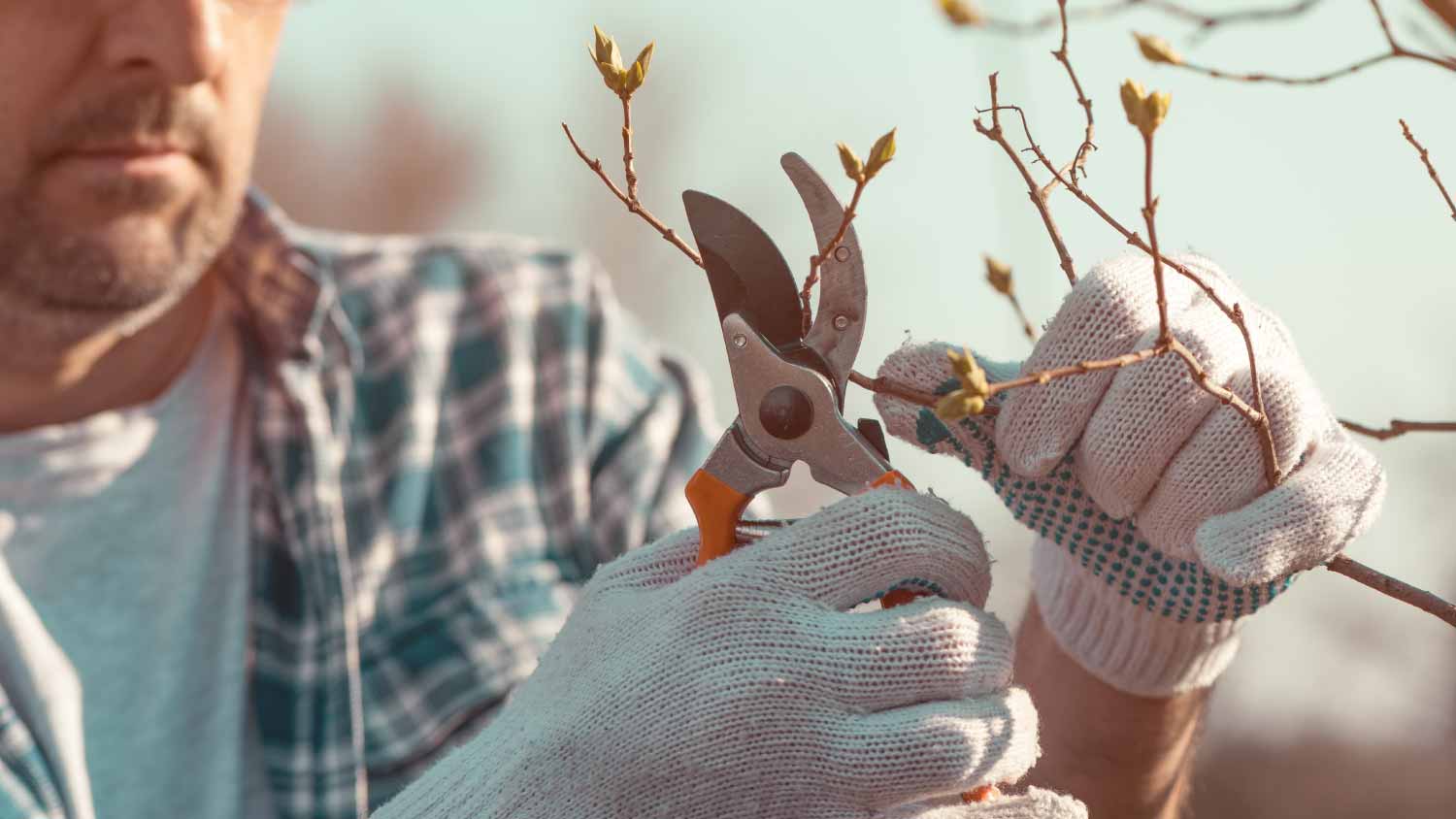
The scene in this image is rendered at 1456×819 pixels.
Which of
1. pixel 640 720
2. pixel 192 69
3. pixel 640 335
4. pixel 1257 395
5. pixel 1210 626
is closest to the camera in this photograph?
pixel 1257 395

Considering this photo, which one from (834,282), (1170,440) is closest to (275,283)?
(834,282)

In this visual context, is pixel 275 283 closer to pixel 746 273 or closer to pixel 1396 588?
pixel 746 273

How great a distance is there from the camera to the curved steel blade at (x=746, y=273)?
140 centimetres

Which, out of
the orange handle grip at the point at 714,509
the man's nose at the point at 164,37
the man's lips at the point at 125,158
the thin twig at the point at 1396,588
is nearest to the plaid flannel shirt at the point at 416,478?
the man's lips at the point at 125,158

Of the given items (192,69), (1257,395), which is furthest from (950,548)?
(192,69)

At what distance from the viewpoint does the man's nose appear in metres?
2.39

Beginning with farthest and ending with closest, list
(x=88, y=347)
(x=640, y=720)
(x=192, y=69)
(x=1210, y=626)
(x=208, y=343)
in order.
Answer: (x=208, y=343) < (x=88, y=347) < (x=192, y=69) < (x=1210, y=626) < (x=640, y=720)

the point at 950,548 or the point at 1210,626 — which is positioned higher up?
the point at 950,548

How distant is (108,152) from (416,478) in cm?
100

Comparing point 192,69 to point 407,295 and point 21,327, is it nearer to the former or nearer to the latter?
point 21,327

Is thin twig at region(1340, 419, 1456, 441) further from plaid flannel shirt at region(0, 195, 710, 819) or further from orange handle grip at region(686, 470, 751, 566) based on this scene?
plaid flannel shirt at region(0, 195, 710, 819)

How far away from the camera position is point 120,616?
2713mm

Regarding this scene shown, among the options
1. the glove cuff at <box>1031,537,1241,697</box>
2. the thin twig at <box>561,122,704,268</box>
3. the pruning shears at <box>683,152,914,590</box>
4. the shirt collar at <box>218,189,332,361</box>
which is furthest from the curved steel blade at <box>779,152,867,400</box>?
the shirt collar at <box>218,189,332,361</box>

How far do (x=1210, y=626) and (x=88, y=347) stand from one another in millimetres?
2217
